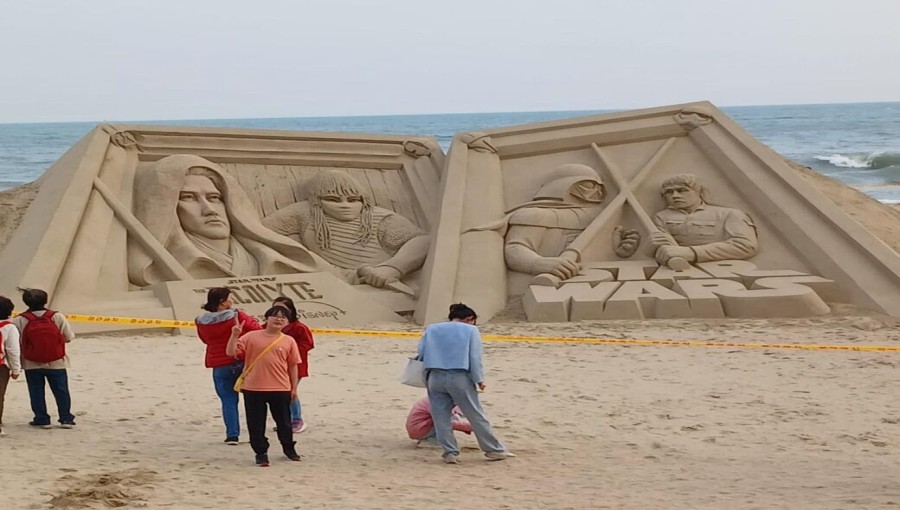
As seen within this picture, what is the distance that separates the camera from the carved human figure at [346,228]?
1025 cm

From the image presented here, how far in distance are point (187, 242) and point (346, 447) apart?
476 cm

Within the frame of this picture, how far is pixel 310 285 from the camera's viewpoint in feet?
30.7

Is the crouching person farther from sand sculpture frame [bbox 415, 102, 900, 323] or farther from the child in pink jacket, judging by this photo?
sand sculpture frame [bbox 415, 102, 900, 323]

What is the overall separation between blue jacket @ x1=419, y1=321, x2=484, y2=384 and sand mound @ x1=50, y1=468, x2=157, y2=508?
1273 mm

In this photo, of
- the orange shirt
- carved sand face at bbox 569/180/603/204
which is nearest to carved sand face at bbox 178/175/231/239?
carved sand face at bbox 569/180/603/204

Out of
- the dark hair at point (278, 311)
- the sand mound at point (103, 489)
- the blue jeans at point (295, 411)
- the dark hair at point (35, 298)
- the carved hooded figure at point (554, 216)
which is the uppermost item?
the carved hooded figure at point (554, 216)

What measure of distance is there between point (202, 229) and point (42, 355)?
4.48 m

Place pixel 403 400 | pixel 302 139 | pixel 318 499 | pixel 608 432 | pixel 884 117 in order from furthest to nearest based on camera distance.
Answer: pixel 884 117
pixel 302 139
pixel 403 400
pixel 608 432
pixel 318 499

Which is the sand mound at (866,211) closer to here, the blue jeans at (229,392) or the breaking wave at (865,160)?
the blue jeans at (229,392)

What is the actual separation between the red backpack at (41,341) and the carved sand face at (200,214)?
4.41 metres

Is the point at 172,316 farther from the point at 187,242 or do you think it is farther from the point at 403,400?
the point at 403,400

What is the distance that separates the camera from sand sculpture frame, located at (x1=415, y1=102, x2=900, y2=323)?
903 centimetres

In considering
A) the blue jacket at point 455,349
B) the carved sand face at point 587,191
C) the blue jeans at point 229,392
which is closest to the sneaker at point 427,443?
the blue jacket at point 455,349

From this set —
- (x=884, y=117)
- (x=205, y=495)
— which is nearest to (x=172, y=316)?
(x=205, y=495)
